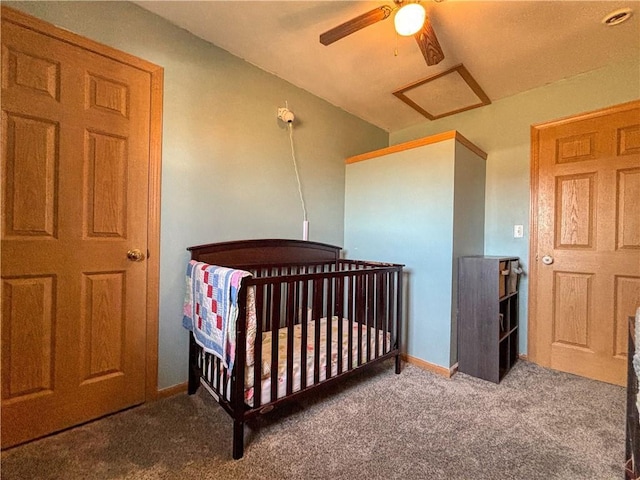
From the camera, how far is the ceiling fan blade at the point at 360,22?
4.33 ft

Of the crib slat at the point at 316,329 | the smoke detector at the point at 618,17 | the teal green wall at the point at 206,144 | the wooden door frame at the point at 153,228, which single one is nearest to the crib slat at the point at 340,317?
the crib slat at the point at 316,329

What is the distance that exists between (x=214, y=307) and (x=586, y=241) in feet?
8.59

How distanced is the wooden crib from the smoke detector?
6.17ft

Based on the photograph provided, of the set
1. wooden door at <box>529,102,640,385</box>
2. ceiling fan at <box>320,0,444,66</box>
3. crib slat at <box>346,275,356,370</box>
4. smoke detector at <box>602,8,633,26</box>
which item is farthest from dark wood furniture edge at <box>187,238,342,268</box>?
smoke detector at <box>602,8,633,26</box>

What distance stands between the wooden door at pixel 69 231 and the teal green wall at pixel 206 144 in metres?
0.12

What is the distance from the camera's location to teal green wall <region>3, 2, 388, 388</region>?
5.26ft

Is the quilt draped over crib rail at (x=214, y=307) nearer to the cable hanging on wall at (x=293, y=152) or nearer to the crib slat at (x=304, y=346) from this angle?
the crib slat at (x=304, y=346)

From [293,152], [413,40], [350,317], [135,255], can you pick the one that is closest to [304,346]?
[350,317]

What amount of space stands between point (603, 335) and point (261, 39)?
10.3 feet

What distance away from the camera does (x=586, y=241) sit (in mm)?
2098

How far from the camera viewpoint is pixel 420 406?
167cm

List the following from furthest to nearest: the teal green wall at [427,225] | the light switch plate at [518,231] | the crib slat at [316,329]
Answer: the light switch plate at [518,231]
the teal green wall at [427,225]
the crib slat at [316,329]

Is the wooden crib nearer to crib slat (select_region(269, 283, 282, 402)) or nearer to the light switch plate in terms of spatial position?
crib slat (select_region(269, 283, 282, 402))

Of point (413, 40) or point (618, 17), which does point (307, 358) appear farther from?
point (618, 17)
